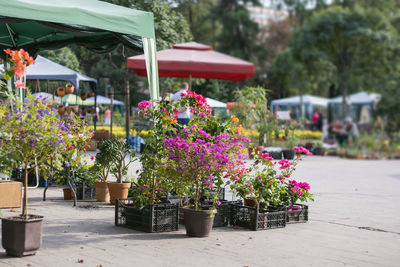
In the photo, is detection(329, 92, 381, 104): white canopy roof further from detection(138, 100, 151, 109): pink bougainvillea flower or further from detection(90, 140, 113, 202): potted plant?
detection(138, 100, 151, 109): pink bougainvillea flower

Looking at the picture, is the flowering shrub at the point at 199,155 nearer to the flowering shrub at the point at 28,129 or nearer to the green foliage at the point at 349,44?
the flowering shrub at the point at 28,129

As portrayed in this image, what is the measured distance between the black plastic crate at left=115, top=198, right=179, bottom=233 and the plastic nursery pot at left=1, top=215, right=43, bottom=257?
5.08ft

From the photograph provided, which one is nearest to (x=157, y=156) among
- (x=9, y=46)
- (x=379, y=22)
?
(x=9, y=46)

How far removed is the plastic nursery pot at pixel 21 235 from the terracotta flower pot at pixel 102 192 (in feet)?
10.5

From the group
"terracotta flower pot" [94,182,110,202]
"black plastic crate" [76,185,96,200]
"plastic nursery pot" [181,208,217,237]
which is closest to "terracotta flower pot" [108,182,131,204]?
"terracotta flower pot" [94,182,110,202]

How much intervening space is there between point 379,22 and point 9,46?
23.6m

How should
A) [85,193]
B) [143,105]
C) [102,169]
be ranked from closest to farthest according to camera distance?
[143,105], [102,169], [85,193]

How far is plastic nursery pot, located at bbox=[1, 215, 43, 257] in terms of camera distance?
4.87 meters

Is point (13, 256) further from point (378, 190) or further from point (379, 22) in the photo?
point (379, 22)

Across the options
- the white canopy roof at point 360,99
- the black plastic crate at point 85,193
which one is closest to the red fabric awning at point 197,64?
the black plastic crate at point 85,193

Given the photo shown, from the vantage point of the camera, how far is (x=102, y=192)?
8227 millimetres

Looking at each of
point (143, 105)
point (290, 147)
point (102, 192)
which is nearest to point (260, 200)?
point (143, 105)

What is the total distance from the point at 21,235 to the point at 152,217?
5.59 feet

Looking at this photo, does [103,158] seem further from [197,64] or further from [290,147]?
[290,147]
